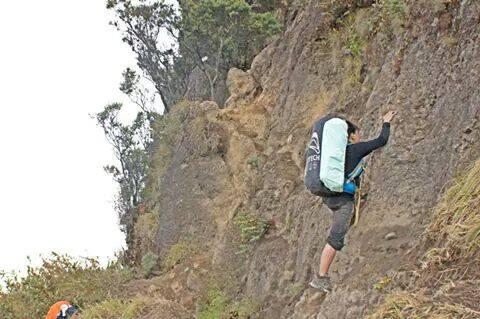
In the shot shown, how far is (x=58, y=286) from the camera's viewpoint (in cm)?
1486

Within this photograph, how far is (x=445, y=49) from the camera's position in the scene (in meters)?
8.20

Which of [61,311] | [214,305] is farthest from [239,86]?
[61,311]

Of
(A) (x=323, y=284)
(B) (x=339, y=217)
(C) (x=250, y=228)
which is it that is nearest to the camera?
(B) (x=339, y=217)

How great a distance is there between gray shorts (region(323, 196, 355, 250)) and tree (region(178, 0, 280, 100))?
966 cm

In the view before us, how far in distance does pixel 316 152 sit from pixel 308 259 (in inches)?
96.6

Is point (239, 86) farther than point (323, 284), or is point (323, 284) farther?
point (239, 86)

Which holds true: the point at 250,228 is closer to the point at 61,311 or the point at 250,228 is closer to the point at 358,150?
the point at 61,311

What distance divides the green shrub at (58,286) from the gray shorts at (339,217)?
7.06 meters

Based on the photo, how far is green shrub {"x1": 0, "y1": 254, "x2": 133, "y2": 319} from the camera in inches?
550

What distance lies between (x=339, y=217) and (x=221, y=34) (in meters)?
10.8

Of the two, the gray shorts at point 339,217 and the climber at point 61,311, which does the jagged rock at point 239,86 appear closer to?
the climber at point 61,311

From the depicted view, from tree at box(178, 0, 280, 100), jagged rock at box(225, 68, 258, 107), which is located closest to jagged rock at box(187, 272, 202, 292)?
jagged rock at box(225, 68, 258, 107)

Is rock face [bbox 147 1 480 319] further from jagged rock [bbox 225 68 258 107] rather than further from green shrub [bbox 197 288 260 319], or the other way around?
green shrub [bbox 197 288 260 319]

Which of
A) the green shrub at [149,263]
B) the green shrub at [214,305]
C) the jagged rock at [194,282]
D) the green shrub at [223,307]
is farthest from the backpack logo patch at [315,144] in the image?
the green shrub at [149,263]
